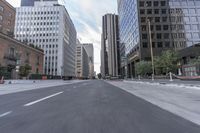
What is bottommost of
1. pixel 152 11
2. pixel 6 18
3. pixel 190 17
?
pixel 6 18

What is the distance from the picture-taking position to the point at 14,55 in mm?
56031

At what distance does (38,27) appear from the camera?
350ft

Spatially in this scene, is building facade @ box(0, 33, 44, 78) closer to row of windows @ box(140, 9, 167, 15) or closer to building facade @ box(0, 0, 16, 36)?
building facade @ box(0, 0, 16, 36)

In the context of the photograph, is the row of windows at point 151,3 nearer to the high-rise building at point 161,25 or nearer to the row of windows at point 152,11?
the high-rise building at point 161,25

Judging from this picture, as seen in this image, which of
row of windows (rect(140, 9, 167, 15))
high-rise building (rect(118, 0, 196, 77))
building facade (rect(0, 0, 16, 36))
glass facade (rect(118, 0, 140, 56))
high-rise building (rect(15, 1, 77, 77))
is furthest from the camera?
high-rise building (rect(15, 1, 77, 77))

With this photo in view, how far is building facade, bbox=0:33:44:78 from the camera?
49719mm

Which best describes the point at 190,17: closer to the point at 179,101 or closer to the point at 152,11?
the point at 152,11

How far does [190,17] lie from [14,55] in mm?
79590

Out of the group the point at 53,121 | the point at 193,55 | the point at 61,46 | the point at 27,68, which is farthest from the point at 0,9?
the point at 193,55

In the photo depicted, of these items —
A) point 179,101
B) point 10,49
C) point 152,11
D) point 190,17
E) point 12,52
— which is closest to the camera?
point 179,101

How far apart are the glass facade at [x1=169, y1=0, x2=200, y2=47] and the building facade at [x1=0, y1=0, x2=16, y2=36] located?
7182 cm

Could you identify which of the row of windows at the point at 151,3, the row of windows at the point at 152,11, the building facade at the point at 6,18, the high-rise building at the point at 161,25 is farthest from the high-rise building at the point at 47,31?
the row of windows at the point at 151,3

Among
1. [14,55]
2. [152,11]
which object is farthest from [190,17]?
[14,55]

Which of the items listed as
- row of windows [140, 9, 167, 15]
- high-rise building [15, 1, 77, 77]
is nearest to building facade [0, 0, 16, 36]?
high-rise building [15, 1, 77, 77]
